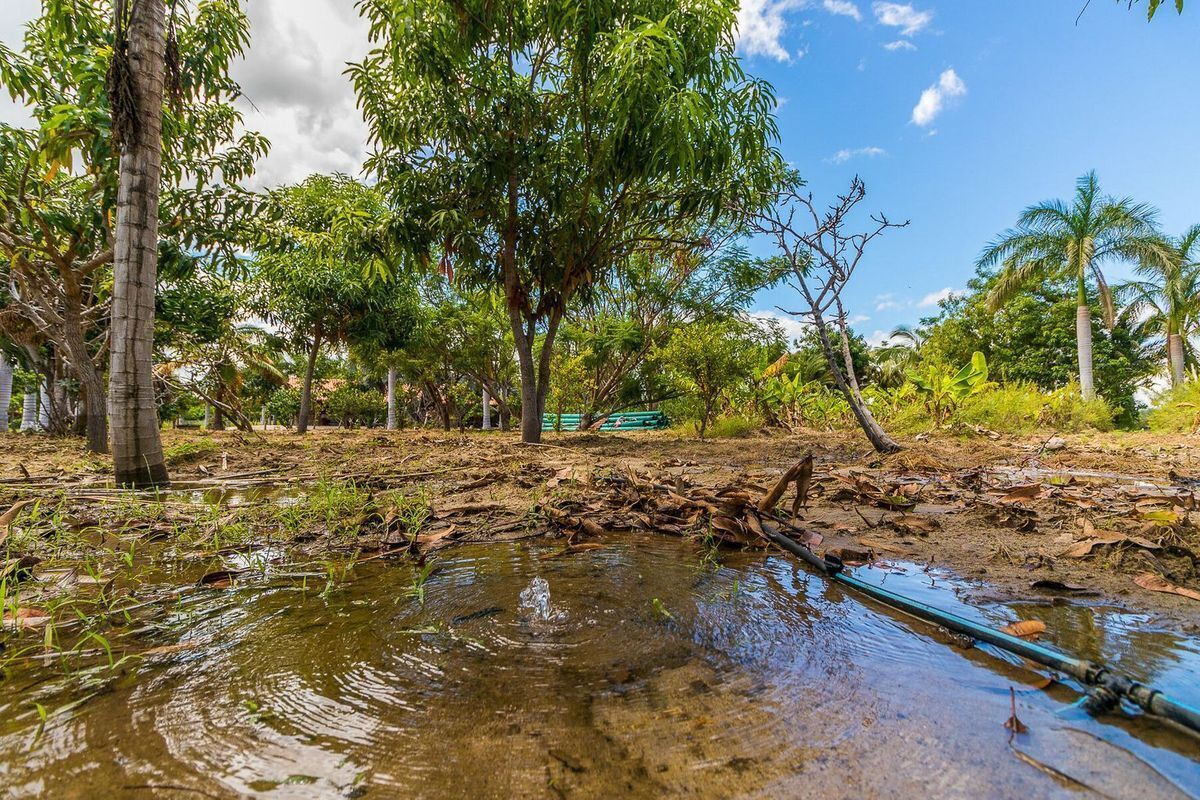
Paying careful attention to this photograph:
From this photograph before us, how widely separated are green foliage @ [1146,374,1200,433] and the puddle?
12.3 metres

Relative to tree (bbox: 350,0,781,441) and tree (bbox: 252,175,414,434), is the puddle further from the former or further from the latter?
tree (bbox: 252,175,414,434)

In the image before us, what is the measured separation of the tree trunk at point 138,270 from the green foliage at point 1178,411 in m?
14.9

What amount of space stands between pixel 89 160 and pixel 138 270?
3392mm

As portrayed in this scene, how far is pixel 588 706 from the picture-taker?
104cm

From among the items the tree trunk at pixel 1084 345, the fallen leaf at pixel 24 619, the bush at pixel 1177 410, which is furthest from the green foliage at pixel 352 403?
the tree trunk at pixel 1084 345

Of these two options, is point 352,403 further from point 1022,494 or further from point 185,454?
point 1022,494

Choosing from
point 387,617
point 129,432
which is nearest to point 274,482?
point 129,432

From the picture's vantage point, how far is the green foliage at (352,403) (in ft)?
89.5

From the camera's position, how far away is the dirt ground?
190 cm

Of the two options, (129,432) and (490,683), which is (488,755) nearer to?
(490,683)

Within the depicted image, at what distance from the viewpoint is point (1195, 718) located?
0.86 metres

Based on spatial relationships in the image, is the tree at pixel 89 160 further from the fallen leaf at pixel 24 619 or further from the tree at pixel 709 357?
the tree at pixel 709 357

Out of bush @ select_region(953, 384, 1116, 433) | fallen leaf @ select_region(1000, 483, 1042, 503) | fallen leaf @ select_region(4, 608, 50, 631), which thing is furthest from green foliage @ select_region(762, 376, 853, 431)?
fallen leaf @ select_region(4, 608, 50, 631)

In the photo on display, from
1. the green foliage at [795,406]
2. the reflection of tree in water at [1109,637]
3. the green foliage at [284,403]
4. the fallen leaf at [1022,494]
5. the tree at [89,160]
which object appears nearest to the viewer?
the reflection of tree in water at [1109,637]
